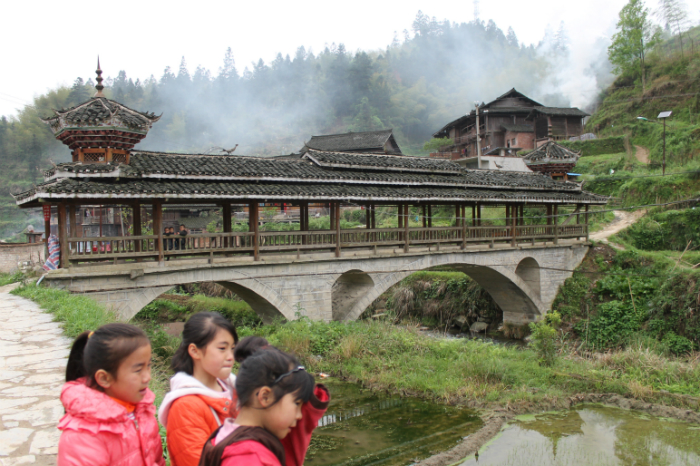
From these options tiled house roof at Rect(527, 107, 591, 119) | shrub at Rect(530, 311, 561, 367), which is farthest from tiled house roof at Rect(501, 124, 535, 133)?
shrub at Rect(530, 311, 561, 367)

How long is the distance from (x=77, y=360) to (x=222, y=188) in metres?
10.0

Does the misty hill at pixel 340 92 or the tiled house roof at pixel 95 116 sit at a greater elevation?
the misty hill at pixel 340 92

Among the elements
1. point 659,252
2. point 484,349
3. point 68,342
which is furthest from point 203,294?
point 659,252

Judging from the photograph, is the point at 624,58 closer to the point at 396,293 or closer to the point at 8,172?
the point at 396,293

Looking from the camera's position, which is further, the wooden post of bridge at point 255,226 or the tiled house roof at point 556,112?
the tiled house roof at point 556,112

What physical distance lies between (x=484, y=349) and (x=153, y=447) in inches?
463

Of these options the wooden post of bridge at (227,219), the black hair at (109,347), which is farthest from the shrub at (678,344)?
the black hair at (109,347)

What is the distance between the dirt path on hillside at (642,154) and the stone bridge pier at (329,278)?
15.4m

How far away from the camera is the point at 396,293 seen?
2383 cm

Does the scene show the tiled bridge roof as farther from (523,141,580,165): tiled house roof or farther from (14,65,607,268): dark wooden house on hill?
(523,141,580,165): tiled house roof

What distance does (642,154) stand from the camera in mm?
Answer: 34250

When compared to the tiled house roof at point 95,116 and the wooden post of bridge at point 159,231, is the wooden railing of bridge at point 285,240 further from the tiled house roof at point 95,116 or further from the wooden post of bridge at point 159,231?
the tiled house roof at point 95,116

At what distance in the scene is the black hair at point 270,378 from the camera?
7.57ft

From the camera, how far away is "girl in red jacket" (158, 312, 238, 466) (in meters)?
2.81
